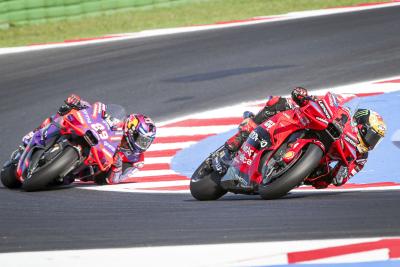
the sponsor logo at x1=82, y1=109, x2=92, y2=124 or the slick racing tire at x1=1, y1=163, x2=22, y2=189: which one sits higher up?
the sponsor logo at x1=82, y1=109, x2=92, y2=124

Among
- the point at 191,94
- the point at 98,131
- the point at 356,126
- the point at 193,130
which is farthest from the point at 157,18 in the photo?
the point at 356,126

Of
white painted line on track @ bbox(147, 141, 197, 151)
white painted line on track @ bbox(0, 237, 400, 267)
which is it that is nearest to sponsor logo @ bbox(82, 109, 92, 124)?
white painted line on track @ bbox(147, 141, 197, 151)

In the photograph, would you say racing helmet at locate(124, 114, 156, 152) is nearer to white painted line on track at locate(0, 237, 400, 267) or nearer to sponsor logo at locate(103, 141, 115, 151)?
sponsor logo at locate(103, 141, 115, 151)

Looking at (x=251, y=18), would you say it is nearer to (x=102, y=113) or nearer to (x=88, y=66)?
(x=88, y=66)

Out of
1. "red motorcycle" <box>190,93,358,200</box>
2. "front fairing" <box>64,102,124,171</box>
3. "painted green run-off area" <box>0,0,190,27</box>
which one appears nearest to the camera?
"red motorcycle" <box>190,93,358,200</box>

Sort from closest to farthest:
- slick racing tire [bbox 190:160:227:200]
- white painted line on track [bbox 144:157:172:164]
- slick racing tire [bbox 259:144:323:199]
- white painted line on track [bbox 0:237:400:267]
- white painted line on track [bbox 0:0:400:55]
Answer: white painted line on track [bbox 0:237:400:267] → slick racing tire [bbox 259:144:323:199] → slick racing tire [bbox 190:160:227:200] → white painted line on track [bbox 144:157:172:164] → white painted line on track [bbox 0:0:400:55]

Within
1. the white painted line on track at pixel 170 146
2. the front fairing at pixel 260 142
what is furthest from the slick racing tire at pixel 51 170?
the white painted line on track at pixel 170 146

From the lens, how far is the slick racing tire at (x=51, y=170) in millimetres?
10109

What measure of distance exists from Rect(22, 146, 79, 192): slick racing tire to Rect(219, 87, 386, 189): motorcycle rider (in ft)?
6.20

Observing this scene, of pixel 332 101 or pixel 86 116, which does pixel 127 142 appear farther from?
pixel 332 101

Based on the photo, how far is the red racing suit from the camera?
28.4ft

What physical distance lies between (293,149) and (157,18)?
13.8 metres

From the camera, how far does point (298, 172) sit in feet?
25.9

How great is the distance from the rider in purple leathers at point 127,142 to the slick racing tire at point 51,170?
46 cm
